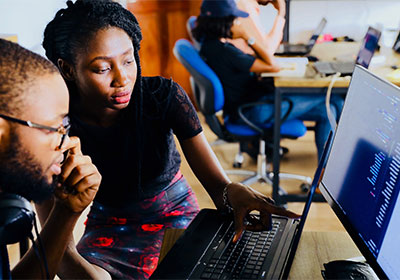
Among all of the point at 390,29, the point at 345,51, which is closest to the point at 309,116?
the point at 345,51

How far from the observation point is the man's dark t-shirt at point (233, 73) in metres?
2.54

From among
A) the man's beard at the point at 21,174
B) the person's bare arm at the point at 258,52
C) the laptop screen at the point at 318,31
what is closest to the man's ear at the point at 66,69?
the man's beard at the point at 21,174

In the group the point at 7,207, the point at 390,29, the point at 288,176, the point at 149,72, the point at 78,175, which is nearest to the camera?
the point at 7,207

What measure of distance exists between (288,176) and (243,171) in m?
0.28

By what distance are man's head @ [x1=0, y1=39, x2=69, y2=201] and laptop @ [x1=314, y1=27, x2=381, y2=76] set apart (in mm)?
1897

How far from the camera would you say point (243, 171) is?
3049 mm

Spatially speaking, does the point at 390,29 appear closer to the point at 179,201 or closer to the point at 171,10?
the point at 171,10

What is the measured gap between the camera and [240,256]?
0.96 m

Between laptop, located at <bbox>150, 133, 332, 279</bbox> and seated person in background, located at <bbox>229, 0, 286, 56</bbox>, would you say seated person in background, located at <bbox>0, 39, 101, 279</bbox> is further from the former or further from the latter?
seated person in background, located at <bbox>229, 0, 286, 56</bbox>

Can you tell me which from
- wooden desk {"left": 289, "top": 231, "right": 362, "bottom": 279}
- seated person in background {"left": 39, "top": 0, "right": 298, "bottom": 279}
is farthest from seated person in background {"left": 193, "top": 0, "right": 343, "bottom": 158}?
wooden desk {"left": 289, "top": 231, "right": 362, "bottom": 279}

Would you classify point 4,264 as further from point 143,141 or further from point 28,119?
point 143,141

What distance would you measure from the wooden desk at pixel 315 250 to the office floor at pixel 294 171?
126cm

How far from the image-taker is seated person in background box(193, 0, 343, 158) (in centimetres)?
254

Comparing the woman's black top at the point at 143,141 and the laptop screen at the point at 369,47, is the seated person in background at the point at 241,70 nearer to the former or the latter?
the laptop screen at the point at 369,47
